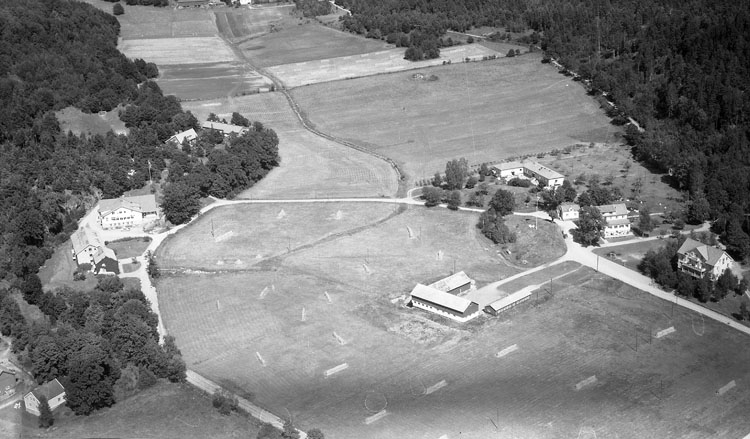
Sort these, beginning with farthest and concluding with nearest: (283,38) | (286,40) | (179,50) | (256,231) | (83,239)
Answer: (283,38) < (286,40) < (179,50) < (256,231) < (83,239)

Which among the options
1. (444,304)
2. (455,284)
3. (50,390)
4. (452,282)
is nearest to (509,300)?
(455,284)

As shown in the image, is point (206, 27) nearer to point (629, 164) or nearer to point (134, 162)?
point (134, 162)

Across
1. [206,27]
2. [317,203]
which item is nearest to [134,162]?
[317,203]

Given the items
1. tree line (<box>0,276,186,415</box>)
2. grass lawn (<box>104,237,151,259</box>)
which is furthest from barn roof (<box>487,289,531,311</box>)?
grass lawn (<box>104,237,151,259</box>)

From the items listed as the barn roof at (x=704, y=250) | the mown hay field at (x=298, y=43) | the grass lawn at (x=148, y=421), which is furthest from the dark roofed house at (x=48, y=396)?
the mown hay field at (x=298, y=43)

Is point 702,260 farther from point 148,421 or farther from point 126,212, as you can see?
point 126,212

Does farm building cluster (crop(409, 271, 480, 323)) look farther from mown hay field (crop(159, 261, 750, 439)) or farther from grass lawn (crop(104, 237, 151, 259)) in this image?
grass lawn (crop(104, 237, 151, 259))

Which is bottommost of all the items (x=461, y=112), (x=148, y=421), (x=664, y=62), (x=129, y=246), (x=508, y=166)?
(x=148, y=421)
